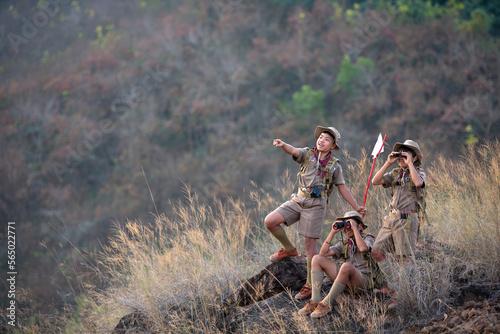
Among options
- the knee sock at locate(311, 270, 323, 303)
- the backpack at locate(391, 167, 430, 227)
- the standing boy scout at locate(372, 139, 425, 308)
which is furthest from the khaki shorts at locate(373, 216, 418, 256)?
the knee sock at locate(311, 270, 323, 303)

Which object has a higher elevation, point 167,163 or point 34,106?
point 34,106

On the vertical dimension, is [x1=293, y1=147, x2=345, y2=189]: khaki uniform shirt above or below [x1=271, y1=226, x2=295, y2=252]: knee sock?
above

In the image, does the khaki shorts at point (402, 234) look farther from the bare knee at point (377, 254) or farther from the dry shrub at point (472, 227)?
the dry shrub at point (472, 227)

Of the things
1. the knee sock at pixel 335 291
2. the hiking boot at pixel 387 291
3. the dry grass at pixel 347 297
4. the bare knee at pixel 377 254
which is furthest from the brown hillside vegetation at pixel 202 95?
the knee sock at pixel 335 291

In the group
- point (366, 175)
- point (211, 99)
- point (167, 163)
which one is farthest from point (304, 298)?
point (211, 99)

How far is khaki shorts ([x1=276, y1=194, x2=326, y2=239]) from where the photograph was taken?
4.18m

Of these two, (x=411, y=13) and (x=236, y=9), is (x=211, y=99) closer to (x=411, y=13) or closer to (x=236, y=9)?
(x=236, y=9)

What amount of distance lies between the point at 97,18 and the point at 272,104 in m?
10.7

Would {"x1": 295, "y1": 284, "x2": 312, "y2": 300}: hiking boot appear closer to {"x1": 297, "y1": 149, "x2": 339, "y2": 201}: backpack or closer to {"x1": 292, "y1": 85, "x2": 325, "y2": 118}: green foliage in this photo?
{"x1": 297, "y1": 149, "x2": 339, "y2": 201}: backpack

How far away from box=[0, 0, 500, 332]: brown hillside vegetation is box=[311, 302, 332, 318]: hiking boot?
1113cm

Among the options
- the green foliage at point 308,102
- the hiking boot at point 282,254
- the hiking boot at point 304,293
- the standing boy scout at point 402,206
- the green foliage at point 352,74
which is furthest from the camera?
the green foliage at point 352,74

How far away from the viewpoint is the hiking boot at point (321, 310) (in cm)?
364

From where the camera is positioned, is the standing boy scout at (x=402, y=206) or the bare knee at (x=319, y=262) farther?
the standing boy scout at (x=402, y=206)

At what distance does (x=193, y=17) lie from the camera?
868 inches
